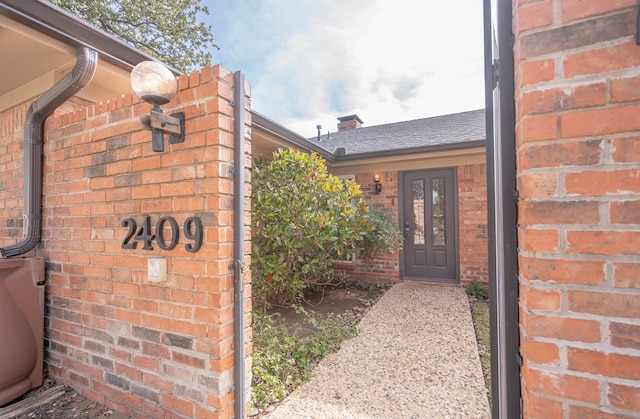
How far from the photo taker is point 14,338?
215 cm

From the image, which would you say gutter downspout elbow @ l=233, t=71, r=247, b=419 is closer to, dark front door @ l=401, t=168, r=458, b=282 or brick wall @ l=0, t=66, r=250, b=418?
brick wall @ l=0, t=66, r=250, b=418

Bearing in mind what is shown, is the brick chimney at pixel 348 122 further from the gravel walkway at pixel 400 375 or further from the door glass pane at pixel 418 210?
the gravel walkway at pixel 400 375

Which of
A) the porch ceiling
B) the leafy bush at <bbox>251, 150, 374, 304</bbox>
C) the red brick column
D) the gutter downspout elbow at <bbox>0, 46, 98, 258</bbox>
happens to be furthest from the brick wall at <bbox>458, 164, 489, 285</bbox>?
the gutter downspout elbow at <bbox>0, 46, 98, 258</bbox>

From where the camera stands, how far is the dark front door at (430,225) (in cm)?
595

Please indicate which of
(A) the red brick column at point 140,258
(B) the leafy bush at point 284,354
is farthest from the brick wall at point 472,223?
(A) the red brick column at point 140,258

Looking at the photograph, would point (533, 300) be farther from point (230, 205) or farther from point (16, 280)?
point (16, 280)

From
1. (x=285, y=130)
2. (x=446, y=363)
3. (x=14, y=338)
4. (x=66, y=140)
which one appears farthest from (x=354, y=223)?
(x=14, y=338)

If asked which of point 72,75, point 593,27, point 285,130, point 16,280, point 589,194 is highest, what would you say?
point 285,130

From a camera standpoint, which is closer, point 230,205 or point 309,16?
point 230,205

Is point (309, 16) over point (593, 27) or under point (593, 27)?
over

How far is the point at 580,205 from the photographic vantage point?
0.82 metres

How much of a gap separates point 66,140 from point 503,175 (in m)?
2.89

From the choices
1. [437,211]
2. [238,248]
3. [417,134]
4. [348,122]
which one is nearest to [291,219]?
[238,248]

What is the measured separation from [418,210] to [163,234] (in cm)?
540
